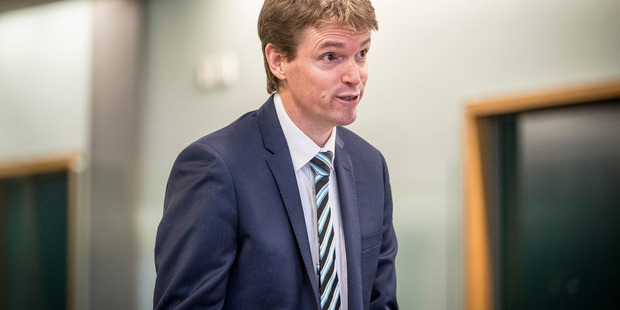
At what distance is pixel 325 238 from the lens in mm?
1729

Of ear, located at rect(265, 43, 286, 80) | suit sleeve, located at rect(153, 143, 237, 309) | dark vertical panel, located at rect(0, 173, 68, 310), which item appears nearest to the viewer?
suit sleeve, located at rect(153, 143, 237, 309)

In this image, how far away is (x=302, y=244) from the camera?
5.39 ft

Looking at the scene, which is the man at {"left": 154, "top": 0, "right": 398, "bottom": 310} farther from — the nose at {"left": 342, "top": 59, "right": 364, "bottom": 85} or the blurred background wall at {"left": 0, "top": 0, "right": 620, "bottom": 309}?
the blurred background wall at {"left": 0, "top": 0, "right": 620, "bottom": 309}

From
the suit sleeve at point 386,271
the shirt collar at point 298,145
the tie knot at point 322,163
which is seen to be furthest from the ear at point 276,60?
the suit sleeve at point 386,271

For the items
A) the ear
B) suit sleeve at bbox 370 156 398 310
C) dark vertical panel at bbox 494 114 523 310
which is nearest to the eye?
the ear

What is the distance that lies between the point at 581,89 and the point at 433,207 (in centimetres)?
89

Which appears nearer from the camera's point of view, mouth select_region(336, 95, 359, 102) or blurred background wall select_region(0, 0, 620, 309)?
mouth select_region(336, 95, 359, 102)

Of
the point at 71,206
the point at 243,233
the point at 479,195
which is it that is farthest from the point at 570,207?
the point at 71,206

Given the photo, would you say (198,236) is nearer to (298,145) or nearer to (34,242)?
(298,145)

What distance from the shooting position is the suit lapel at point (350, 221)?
1.71 metres

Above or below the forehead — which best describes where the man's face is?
below

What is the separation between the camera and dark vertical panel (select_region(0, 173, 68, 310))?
17.0ft

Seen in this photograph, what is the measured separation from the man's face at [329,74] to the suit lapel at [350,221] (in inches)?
5.0

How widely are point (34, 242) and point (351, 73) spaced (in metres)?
4.27
